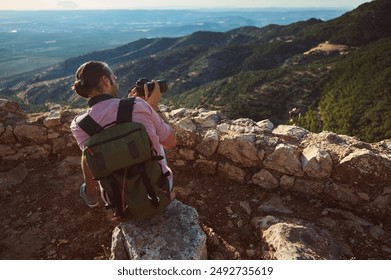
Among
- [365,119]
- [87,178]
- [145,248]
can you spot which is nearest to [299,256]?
[145,248]

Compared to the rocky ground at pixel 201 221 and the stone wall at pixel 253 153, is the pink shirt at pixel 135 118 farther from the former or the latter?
the stone wall at pixel 253 153

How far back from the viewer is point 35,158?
18.9 feet

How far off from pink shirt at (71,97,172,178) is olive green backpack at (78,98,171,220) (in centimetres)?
5

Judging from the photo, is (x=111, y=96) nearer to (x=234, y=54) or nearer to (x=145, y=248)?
(x=145, y=248)

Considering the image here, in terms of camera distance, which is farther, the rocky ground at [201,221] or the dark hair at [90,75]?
the rocky ground at [201,221]

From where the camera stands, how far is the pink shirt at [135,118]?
281 cm

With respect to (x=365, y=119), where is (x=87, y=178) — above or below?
above

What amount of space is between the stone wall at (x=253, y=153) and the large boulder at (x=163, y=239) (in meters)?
1.58

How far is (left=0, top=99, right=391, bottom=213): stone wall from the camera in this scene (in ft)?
13.1

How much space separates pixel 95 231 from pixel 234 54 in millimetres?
128641

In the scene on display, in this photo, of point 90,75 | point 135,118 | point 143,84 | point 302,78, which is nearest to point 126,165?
point 135,118

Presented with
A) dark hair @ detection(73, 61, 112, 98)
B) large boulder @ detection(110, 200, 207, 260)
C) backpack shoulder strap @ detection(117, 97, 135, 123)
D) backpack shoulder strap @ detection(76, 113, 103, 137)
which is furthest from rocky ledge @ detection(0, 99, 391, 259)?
dark hair @ detection(73, 61, 112, 98)

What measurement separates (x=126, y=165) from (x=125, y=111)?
1.62ft

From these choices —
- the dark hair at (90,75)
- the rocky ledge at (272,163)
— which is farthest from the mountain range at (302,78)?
the dark hair at (90,75)
